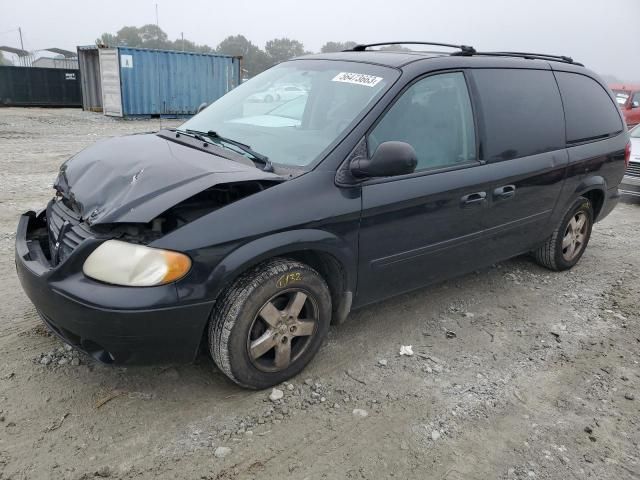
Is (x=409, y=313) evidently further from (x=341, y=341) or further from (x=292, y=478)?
(x=292, y=478)

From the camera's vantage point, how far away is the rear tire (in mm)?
4689

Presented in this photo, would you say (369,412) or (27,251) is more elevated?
(27,251)

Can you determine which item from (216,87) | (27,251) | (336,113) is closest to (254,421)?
(27,251)

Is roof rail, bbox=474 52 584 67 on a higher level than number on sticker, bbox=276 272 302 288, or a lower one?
higher

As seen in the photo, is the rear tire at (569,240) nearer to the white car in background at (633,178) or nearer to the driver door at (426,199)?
the driver door at (426,199)

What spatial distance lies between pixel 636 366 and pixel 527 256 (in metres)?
1.81

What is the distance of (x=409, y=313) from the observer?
3959 mm

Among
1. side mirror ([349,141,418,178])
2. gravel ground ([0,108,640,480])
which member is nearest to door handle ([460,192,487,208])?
side mirror ([349,141,418,178])

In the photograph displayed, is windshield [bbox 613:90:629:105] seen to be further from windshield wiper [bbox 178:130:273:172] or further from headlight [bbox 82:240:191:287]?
headlight [bbox 82:240:191:287]

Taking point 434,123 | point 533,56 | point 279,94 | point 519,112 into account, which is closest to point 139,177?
point 279,94

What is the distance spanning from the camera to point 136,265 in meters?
2.36

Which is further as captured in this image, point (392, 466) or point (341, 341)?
point (341, 341)

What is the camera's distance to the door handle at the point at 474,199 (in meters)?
3.48

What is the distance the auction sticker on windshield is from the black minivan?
1 centimetres
